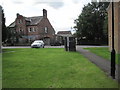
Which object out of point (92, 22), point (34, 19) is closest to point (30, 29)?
point (34, 19)

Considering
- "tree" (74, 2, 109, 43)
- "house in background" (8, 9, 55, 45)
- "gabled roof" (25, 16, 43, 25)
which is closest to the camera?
"tree" (74, 2, 109, 43)

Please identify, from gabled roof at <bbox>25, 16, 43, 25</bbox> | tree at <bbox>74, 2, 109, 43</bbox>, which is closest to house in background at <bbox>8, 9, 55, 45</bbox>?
gabled roof at <bbox>25, 16, 43, 25</bbox>

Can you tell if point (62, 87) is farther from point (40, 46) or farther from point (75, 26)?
point (75, 26)

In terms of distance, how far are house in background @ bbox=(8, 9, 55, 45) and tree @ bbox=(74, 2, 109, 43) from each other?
9277 millimetres

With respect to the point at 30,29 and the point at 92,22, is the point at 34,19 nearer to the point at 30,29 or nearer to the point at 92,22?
the point at 30,29

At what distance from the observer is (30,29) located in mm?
56312

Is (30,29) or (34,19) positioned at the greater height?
(34,19)

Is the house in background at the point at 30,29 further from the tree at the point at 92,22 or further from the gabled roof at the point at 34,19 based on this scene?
the tree at the point at 92,22

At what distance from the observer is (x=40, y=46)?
35.6 m

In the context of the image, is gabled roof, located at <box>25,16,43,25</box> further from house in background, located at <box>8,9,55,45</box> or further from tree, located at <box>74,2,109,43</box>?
tree, located at <box>74,2,109,43</box>

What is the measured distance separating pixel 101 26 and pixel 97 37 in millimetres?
3850

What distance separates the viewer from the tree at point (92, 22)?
52.4 metres

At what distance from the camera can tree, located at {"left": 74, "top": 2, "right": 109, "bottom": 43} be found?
172 feet

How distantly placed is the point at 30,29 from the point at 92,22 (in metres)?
17.4
